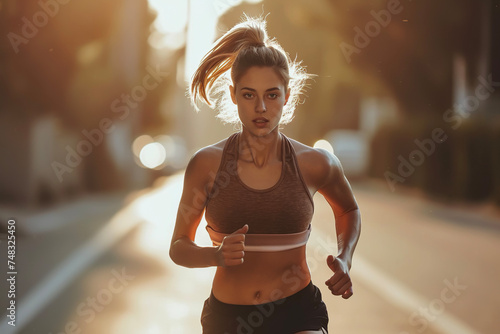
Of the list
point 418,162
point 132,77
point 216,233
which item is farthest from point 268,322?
point 132,77

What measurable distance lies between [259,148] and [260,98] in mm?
248

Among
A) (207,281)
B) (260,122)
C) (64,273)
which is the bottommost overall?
(207,281)

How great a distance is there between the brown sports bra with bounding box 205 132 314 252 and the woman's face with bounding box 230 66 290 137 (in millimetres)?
177

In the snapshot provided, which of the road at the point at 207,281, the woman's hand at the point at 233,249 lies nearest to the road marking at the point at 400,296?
the road at the point at 207,281

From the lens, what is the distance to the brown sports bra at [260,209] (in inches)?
121

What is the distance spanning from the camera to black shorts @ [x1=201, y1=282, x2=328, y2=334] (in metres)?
3.19

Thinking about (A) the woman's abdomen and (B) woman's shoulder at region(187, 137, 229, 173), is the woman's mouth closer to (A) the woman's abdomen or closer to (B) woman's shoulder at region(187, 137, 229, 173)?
(B) woman's shoulder at region(187, 137, 229, 173)

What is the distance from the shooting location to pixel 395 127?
80.4ft

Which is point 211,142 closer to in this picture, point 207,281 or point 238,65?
point 207,281

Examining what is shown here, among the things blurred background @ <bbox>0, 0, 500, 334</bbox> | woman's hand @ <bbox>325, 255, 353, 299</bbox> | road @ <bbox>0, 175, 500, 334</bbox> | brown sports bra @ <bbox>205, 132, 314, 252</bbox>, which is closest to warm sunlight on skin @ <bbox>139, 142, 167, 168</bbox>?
blurred background @ <bbox>0, 0, 500, 334</bbox>

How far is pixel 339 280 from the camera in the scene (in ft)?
9.89

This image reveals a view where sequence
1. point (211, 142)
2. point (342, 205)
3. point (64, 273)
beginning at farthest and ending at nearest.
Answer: point (211, 142), point (64, 273), point (342, 205)

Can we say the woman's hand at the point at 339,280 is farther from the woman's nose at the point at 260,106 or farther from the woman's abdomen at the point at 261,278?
the woman's nose at the point at 260,106

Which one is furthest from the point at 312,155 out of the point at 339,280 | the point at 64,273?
the point at 64,273
